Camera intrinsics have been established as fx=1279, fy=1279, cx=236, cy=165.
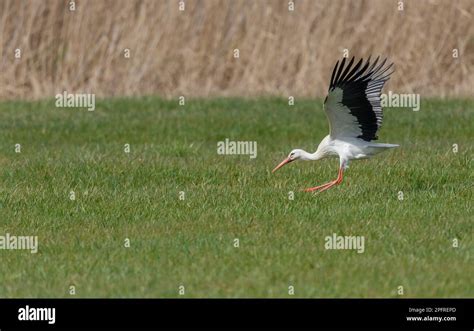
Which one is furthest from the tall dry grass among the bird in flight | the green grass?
the bird in flight

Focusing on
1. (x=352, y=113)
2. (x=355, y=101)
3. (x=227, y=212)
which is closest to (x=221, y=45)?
(x=352, y=113)

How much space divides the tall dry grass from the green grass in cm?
240

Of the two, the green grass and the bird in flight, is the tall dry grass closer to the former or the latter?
the green grass

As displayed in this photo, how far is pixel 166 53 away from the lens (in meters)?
17.8

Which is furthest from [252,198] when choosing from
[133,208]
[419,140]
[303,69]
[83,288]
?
[303,69]

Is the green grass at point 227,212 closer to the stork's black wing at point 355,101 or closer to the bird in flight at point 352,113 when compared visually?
the bird in flight at point 352,113

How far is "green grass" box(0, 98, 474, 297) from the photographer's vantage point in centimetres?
787

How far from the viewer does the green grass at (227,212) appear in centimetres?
787

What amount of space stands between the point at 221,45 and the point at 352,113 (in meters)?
7.87

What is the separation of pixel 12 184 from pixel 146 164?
133 centimetres

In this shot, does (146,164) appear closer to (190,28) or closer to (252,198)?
(252,198)

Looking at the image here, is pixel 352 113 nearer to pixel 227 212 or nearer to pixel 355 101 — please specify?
pixel 355 101

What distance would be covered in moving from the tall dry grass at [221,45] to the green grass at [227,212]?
94.7 inches

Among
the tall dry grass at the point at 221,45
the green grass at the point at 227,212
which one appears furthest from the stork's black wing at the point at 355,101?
the tall dry grass at the point at 221,45
